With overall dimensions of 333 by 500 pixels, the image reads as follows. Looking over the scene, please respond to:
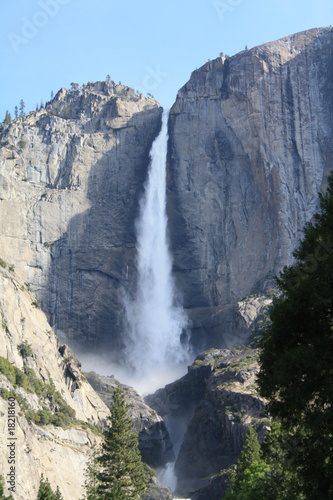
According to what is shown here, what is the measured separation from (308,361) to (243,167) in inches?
3148

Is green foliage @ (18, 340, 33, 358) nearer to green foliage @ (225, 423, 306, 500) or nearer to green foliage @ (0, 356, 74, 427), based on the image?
green foliage @ (0, 356, 74, 427)

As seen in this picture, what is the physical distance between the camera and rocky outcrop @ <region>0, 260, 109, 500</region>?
126 ft

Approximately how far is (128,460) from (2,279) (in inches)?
1081

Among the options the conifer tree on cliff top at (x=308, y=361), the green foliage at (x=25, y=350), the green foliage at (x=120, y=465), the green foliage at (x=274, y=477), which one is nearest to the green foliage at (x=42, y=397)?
the green foliage at (x=25, y=350)

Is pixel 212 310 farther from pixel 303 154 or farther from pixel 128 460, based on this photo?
pixel 128 460

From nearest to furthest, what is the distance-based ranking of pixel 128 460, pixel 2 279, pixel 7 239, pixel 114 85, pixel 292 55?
pixel 128 460 < pixel 2 279 < pixel 7 239 < pixel 292 55 < pixel 114 85

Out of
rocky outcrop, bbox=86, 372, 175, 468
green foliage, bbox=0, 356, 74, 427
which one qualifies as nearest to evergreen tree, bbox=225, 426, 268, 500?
green foliage, bbox=0, 356, 74, 427

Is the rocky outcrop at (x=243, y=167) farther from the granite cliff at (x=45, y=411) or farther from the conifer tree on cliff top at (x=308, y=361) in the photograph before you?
the conifer tree on cliff top at (x=308, y=361)

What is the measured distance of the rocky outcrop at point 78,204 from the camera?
88.7 meters

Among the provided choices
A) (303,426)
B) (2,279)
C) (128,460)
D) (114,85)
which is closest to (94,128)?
(114,85)

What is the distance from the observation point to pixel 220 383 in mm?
66188

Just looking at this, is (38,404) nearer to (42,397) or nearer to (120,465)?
(42,397)

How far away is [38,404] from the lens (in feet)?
161

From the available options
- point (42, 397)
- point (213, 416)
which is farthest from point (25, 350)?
point (213, 416)
